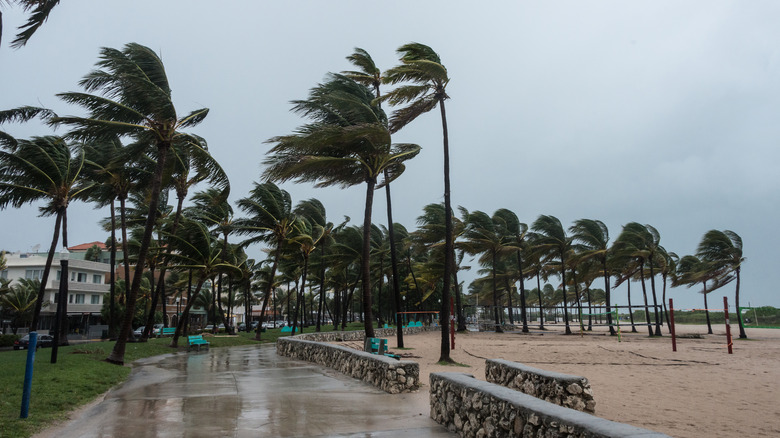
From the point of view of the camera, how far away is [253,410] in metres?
7.24

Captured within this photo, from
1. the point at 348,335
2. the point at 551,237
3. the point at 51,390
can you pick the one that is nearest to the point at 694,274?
the point at 551,237

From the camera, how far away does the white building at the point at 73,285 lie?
4700 cm

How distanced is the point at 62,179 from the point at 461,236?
27063 millimetres

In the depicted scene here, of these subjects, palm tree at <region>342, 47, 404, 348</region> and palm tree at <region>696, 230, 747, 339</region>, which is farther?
palm tree at <region>696, 230, 747, 339</region>

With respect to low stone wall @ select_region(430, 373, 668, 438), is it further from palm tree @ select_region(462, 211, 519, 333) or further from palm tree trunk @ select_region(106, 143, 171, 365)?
palm tree @ select_region(462, 211, 519, 333)

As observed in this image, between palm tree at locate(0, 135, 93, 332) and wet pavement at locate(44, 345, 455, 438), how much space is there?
11807mm

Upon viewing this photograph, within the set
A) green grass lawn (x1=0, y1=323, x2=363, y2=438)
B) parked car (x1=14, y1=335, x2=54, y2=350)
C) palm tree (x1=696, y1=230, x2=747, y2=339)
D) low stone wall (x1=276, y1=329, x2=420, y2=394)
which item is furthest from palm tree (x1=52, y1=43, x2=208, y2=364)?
palm tree (x1=696, y1=230, x2=747, y2=339)

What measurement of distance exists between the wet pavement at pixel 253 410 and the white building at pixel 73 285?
44.3 meters

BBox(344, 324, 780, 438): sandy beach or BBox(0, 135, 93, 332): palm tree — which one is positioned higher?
BBox(0, 135, 93, 332): palm tree

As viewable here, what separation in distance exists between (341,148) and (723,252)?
3020cm

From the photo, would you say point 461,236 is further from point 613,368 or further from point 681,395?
point 681,395

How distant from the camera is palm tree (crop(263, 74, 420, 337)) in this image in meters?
15.0

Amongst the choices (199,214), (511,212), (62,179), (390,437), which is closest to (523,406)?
(390,437)

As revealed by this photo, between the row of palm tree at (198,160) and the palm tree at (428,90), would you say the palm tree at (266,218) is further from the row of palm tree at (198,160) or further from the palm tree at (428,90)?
the palm tree at (428,90)
